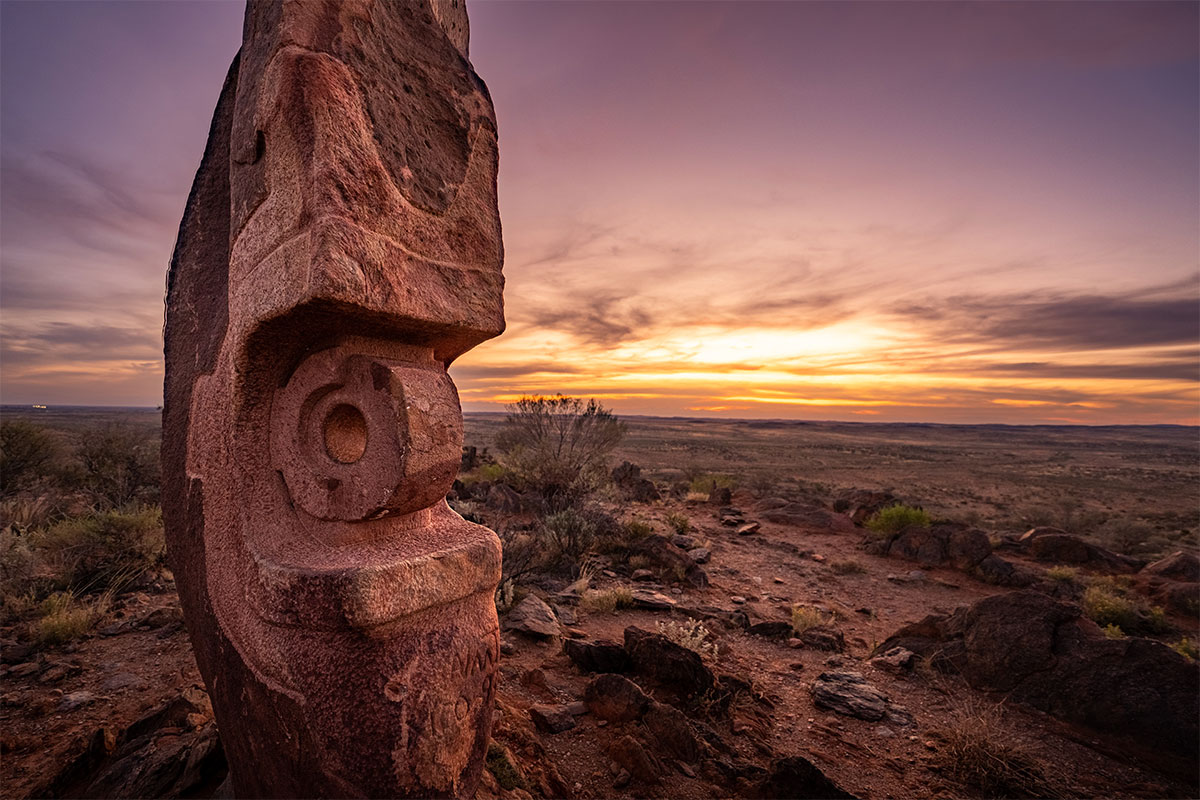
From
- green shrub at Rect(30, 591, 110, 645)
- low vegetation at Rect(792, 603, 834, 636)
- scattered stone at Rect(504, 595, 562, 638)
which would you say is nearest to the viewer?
green shrub at Rect(30, 591, 110, 645)

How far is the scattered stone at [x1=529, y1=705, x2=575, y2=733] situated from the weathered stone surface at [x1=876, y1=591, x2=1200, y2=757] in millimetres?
3919

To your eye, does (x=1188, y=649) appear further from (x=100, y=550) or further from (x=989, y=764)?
(x=100, y=550)

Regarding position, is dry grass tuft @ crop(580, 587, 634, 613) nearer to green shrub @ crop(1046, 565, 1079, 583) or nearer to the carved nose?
the carved nose

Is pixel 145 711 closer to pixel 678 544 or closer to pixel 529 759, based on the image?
pixel 529 759

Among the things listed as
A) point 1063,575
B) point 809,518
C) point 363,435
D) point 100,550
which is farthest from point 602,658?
point 809,518

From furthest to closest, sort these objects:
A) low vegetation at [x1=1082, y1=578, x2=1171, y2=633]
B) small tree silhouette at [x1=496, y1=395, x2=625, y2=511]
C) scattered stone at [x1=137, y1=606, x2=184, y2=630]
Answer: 1. small tree silhouette at [x1=496, y1=395, x2=625, y2=511]
2. low vegetation at [x1=1082, y1=578, x2=1171, y2=633]
3. scattered stone at [x1=137, y1=606, x2=184, y2=630]

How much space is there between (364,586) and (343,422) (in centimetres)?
64

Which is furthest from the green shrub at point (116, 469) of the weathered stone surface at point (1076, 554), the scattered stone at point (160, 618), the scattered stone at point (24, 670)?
the weathered stone surface at point (1076, 554)

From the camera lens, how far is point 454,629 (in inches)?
75.1

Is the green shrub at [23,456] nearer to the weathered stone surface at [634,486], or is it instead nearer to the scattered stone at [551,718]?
the scattered stone at [551,718]

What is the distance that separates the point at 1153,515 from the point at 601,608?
20.0 m

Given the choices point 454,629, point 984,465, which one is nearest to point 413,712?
point 454,629

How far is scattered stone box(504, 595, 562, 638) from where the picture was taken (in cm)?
508

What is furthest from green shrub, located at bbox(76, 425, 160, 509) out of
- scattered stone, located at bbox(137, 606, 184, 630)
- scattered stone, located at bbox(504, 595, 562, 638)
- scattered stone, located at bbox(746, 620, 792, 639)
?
scattered stone, located at bbox(746, 620, 792, 639)
